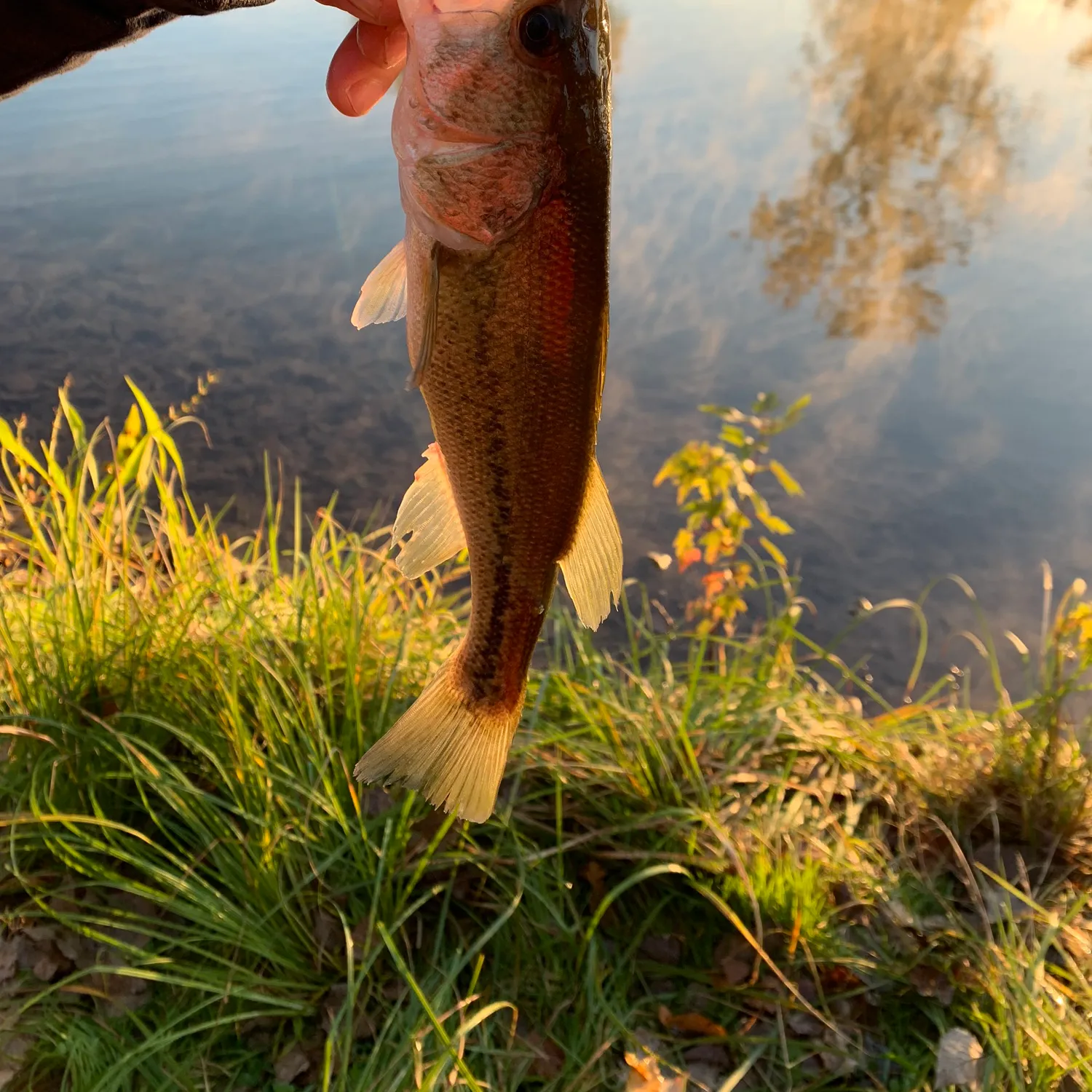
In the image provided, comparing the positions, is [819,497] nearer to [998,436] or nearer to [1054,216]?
[998,436]

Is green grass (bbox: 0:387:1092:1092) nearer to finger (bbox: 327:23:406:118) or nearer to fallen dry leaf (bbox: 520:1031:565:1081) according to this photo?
fallen dry leaf (bbox: 520:1031:565:1081)

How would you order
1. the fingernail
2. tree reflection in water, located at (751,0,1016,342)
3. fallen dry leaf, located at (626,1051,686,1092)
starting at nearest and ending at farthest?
1. the fingernail
2. fallen dry leaf, located at (626,1051,686,1092)
3. tree reflection in water, located at (751,0,1016,342)

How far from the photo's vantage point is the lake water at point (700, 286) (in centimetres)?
557

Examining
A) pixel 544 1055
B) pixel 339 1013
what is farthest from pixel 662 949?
pixel 339 1013

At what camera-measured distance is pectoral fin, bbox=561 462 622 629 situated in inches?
65.4

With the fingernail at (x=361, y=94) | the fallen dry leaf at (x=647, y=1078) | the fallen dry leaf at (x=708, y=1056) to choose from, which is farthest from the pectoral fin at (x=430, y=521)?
the fallen dry leaf at (x=708, y=1056)

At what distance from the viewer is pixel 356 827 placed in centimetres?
250

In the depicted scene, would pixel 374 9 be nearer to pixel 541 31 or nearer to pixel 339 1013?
pixel 541 31

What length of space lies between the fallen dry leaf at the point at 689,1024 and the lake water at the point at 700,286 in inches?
103

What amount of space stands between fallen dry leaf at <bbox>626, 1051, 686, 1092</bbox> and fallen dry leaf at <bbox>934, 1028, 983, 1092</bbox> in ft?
2.44

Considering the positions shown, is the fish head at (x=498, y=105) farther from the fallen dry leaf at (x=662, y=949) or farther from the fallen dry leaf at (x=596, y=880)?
the fallen dry leaf at (x=662, y=949)

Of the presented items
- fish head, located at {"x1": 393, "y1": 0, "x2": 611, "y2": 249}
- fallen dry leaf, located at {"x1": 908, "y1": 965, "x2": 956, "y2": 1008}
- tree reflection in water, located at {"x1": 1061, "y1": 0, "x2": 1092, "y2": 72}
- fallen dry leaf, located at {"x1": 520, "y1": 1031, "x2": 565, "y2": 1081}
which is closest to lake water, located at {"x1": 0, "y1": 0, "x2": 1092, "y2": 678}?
tree reflection in water, located at {"x1": 1061, "y1": 0, "x2": 1092, "y2": 72}

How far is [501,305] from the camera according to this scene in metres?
1.48

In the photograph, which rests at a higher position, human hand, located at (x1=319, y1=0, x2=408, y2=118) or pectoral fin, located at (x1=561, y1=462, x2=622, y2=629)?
human hand, located at (x1=319, y1=0, x2=408, y2=118)
